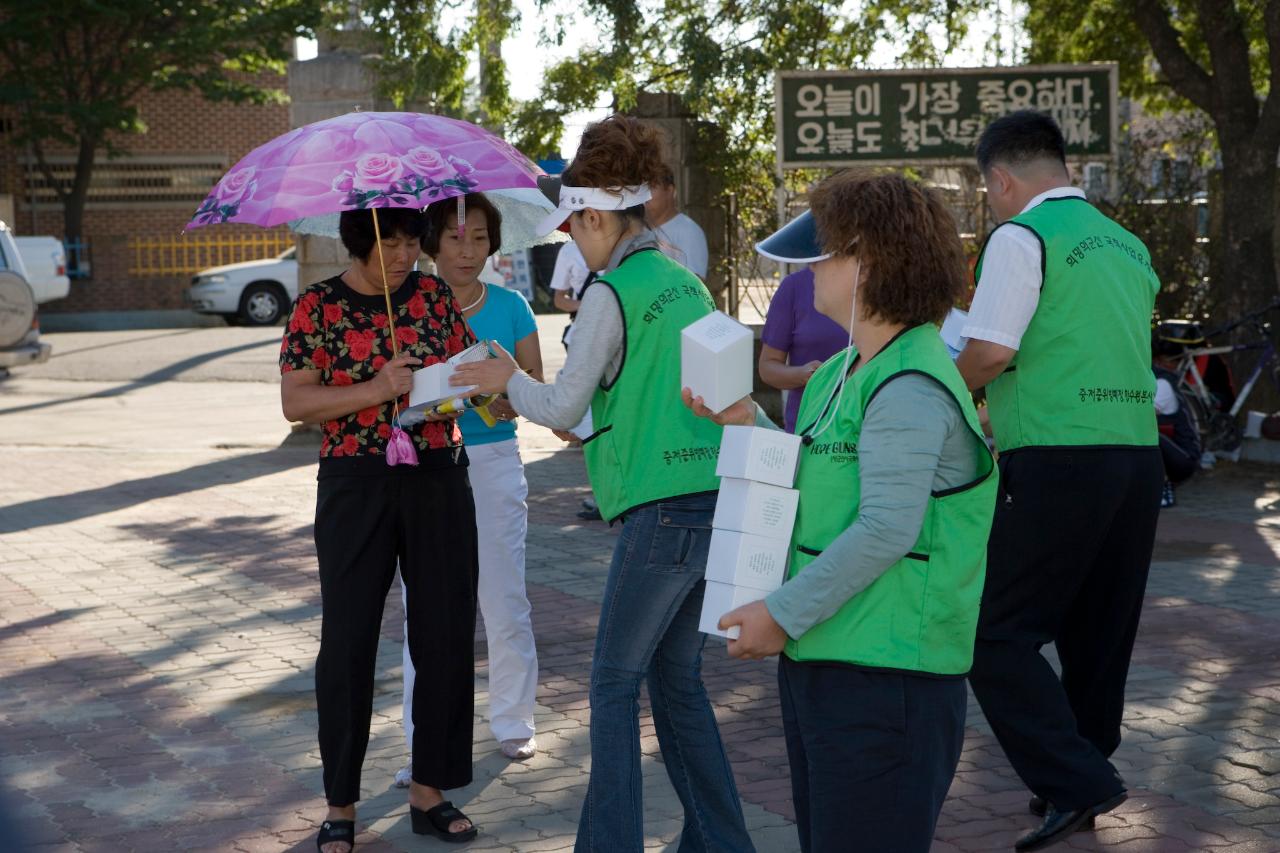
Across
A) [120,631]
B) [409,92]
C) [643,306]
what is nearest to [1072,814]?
[643,306]

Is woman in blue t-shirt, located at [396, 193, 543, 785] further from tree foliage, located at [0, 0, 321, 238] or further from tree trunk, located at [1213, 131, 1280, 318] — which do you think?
tree foliage, located at [0, 0, 321, 238]

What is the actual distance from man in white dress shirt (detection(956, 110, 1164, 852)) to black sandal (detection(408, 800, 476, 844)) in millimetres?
1571

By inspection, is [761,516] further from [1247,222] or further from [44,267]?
[44,267]

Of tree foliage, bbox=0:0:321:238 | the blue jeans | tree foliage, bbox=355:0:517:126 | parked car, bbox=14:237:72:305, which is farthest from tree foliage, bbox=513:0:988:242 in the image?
tree foliage, bbox=0:0:321:238

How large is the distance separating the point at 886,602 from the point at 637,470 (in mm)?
1040

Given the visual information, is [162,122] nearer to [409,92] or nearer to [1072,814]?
[409,92]

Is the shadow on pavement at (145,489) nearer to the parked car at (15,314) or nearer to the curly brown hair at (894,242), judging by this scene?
the parked car at (15,314)

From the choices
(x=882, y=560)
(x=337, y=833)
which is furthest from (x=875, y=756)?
(x=337, y=833)

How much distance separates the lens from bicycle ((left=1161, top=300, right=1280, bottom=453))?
11664 mm

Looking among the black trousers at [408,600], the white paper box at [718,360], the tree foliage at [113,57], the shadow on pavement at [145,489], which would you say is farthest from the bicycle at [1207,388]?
the tree foliage at [113,57]

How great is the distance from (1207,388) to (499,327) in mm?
8297

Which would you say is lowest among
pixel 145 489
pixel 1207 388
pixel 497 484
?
pixel 145 489

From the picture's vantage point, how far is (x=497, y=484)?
5.31 metres

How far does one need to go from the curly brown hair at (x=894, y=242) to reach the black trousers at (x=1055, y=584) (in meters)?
1.49
